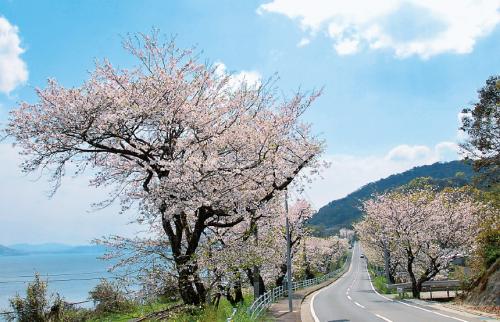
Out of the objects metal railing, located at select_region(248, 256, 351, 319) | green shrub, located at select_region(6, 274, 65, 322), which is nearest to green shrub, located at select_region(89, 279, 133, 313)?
green shrub, located at select_region(6, 274, 65, 322)

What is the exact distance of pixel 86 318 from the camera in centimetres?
2111

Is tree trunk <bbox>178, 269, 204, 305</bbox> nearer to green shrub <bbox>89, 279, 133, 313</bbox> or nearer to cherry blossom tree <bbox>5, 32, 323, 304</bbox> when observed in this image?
cherry blossom tree <bbox>5, 32, 323, 304</bbox>

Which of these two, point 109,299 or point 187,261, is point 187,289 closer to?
point 187,261

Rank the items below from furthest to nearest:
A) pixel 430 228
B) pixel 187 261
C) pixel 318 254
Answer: pixel 318 254 < pixel 430 228 < pixel 187 261

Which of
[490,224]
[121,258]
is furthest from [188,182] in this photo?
[490,224]

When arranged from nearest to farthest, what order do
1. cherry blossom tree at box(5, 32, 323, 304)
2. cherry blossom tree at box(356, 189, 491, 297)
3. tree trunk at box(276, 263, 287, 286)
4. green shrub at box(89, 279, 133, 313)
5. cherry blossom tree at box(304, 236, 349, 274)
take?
1. cherry blossom tree at box(5, 32, 323, 304)
2. green shrub at box(89, 279, 133, 313)
3. cherry blossom tree at box(356, 189, 491, 297)
4. tree trunk at box(276, 263, 287, 286)
5. cherry blossom tree at box(304, 236, 349, 274)

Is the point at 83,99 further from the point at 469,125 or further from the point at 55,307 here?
the point at 469,125

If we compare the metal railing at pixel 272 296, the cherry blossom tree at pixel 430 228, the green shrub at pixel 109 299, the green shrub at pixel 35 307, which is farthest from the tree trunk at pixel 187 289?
the cherry blossom tree at pixel 430 228

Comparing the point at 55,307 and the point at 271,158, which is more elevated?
the point at 271,158

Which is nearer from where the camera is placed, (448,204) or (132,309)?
(132,309)

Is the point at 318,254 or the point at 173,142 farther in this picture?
the point at 318,254

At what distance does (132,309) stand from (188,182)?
12.9 meters

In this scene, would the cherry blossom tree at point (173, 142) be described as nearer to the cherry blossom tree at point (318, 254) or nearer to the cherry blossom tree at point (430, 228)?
the cherry blossom tree at point (430, 228)

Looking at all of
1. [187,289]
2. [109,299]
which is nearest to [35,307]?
[109,299]
